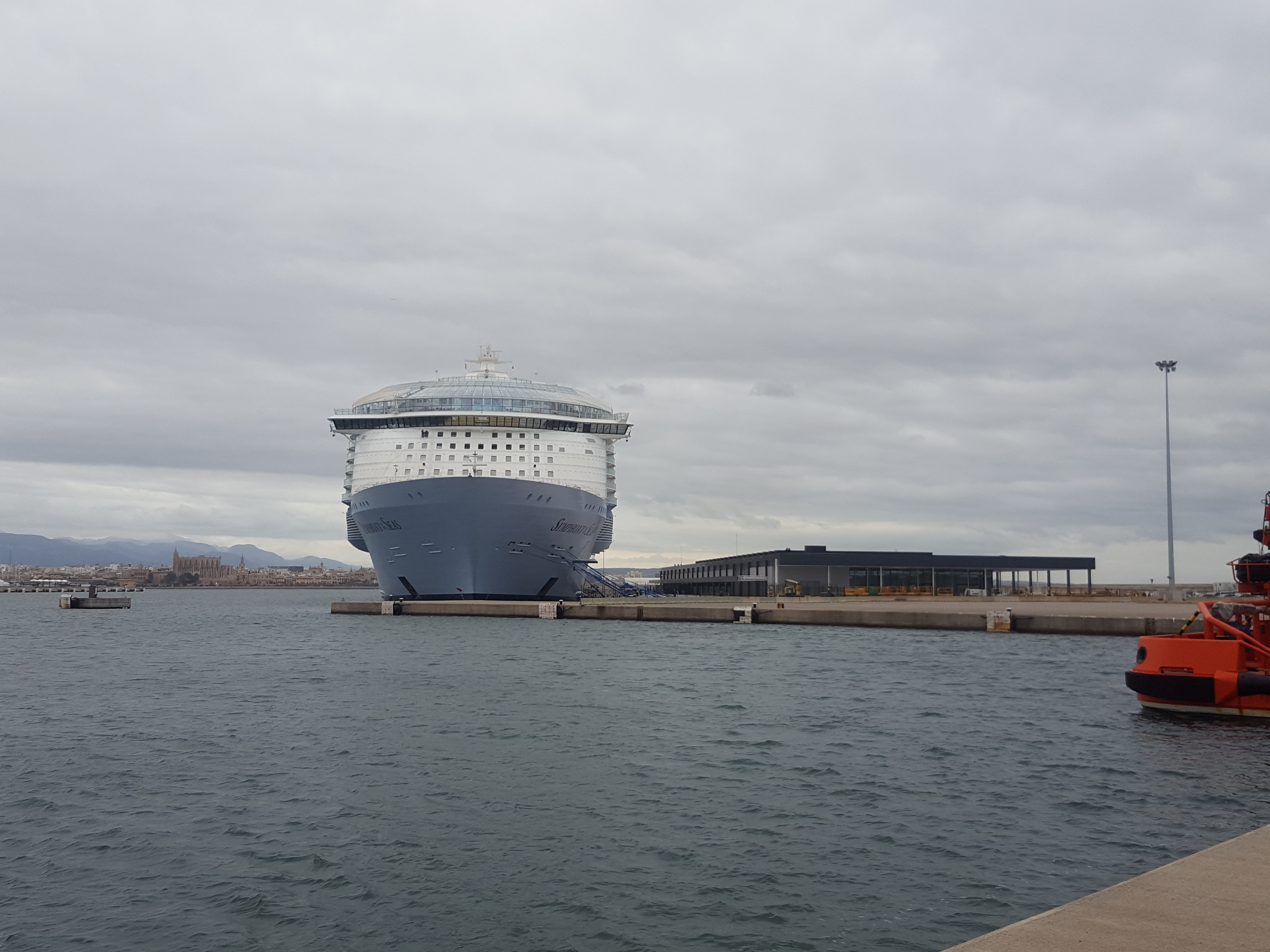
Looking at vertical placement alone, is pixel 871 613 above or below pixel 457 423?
below

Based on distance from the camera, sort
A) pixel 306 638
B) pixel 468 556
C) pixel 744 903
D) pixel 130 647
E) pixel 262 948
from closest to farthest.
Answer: pixel 262 948 → pixel 744 903 → pixel 130 647 → pixel 306 638 → pixel 468 556

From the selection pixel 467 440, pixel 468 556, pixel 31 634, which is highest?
pixel 467 440

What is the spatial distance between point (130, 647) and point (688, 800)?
42.8 meters

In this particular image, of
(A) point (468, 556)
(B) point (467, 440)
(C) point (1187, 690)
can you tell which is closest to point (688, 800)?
(C) point (1187, 690)

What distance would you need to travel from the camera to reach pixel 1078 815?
534 inches

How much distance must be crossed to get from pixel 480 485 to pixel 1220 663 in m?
41.8

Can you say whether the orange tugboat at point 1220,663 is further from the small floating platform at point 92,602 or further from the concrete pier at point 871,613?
the small floating platform at point 92,602

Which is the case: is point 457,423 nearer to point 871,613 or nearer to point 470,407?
point 470,407

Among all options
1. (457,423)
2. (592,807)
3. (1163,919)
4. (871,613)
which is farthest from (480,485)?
(1163,919)

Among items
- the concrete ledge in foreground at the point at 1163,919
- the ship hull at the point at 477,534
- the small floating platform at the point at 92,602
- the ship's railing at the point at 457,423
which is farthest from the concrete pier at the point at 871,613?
the small floating platform at the point at 92,602

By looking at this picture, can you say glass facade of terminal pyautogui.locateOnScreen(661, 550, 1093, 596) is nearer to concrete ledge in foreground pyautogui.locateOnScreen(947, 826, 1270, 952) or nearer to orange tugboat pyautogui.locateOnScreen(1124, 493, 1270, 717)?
orange tugboat pyautogui.locateOnScreen(1124, 493, 1270, 717)

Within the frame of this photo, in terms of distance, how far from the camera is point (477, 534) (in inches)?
2307

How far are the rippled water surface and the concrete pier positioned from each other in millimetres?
19080

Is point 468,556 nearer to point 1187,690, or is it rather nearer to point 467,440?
point 467,440
